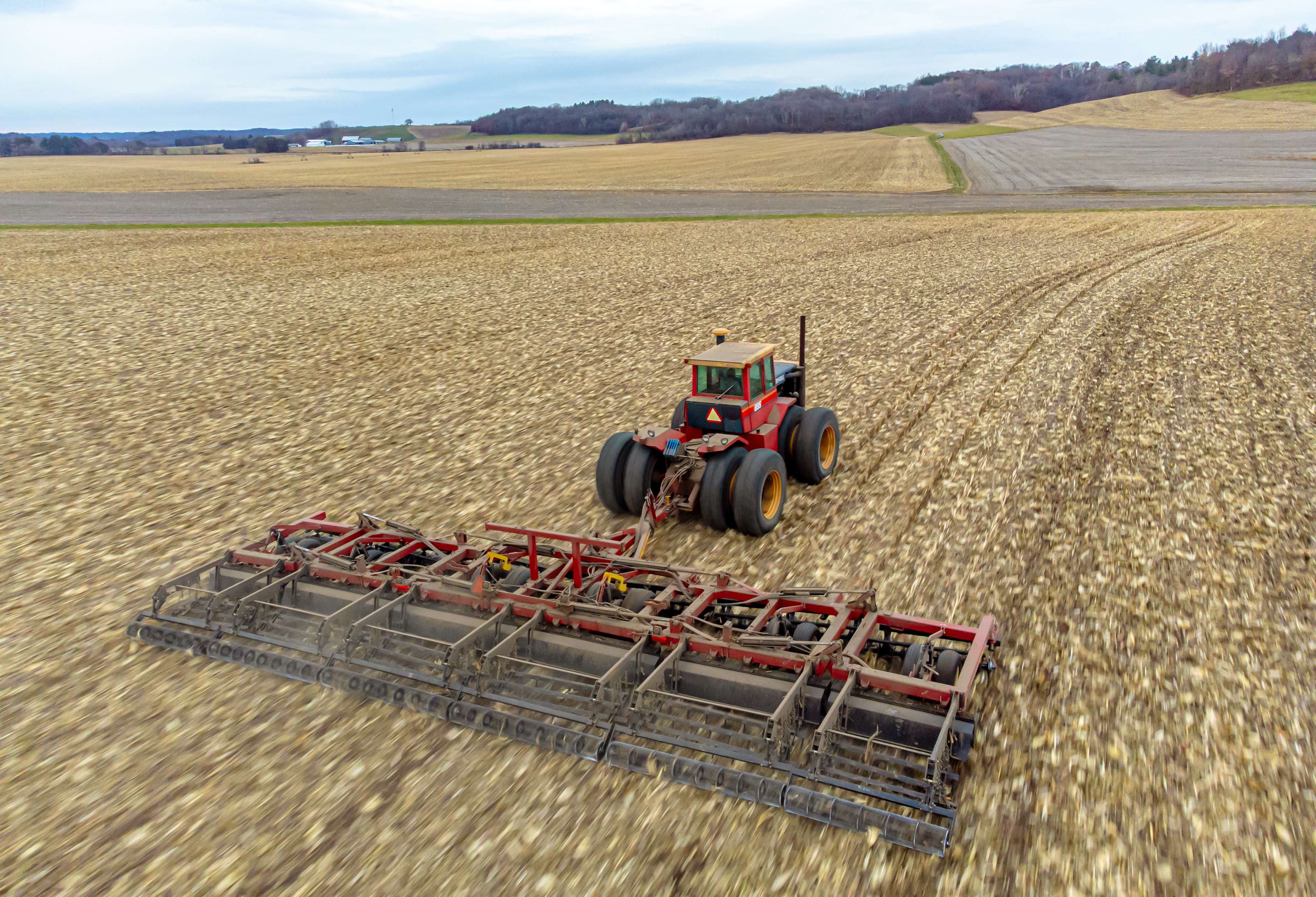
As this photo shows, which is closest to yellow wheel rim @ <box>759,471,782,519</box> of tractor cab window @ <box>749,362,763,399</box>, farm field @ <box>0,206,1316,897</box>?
farm field @ <box>0,206,1316,897</box>

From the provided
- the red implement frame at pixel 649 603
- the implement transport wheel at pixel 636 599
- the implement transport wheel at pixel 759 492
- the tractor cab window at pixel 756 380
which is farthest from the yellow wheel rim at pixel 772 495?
the implement transport wheel at pixel 636 599

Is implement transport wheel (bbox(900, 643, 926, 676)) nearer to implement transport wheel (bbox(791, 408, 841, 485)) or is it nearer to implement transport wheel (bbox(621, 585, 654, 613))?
implement transport wheel (bbox(621, 585, 654, 613))

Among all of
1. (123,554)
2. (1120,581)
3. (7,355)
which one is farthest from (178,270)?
(1120,581)

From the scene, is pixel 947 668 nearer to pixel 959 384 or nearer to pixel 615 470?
pixel 615 470

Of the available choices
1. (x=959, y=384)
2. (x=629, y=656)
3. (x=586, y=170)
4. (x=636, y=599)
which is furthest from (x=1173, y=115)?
(x=629, y=656)

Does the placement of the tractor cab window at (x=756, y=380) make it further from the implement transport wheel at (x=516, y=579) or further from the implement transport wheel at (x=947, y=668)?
the implement transport wheel at (x=947, y=668)
